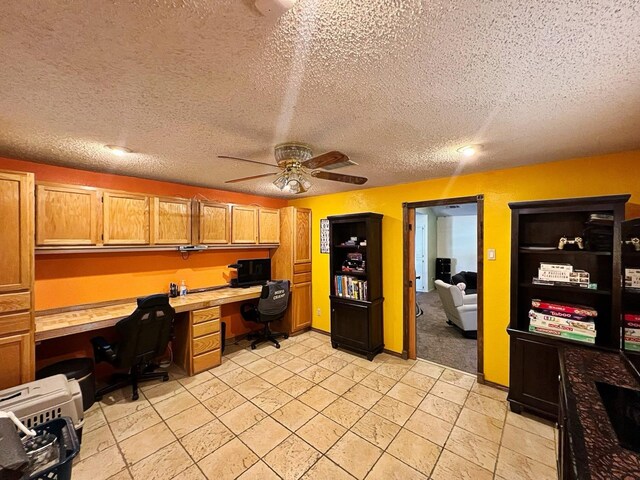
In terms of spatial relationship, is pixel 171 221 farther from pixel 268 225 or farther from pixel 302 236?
pixel 302 236

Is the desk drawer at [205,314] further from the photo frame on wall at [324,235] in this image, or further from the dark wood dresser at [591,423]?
the dark wood dresser at [591,423]

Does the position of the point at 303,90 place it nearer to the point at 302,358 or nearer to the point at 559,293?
the point at 559,293

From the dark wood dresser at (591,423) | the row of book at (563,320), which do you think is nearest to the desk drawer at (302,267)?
the row of book at (563,320)

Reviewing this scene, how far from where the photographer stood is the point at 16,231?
6.52ft

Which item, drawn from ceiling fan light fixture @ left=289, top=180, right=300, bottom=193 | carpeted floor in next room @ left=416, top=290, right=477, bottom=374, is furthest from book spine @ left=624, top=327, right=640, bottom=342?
ceiling fan light fixture @ left=289, top=180, right=300, bottom=193

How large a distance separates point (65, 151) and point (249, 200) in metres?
2.45

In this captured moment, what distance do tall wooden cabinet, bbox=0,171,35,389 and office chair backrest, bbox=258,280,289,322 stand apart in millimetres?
2267

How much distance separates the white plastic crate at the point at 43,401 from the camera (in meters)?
1.73

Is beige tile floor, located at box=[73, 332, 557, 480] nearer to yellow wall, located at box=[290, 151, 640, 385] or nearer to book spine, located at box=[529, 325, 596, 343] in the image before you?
yellow wall, located at box=[290, 151, 640, 385]

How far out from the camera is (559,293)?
100 inches

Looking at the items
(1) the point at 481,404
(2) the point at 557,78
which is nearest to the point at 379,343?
(1) the point at 481,404

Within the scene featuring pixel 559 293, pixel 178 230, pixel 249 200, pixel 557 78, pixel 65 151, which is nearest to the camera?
pixel 557 78

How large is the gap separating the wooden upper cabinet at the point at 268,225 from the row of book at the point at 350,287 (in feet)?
4.29

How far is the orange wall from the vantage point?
268 cm
